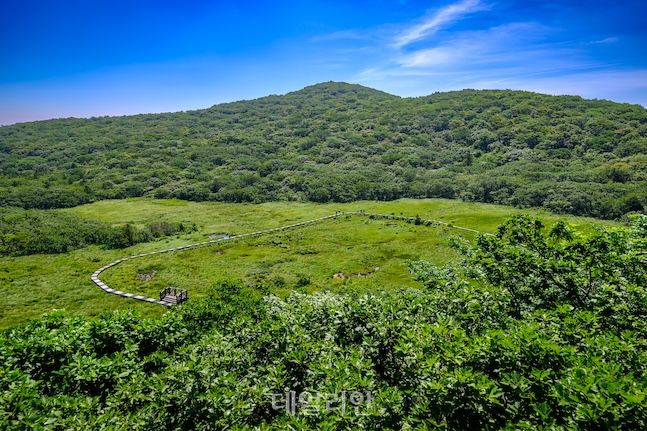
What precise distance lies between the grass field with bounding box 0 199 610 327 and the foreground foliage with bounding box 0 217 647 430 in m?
34.3

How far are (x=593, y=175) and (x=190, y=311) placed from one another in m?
153

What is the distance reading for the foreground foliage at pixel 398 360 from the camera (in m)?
9.38

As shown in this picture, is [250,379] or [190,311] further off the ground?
[250,379]

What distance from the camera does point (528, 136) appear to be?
194 m

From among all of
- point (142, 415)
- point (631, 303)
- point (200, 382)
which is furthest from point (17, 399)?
point (631, 303)

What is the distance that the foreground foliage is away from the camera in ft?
30.8

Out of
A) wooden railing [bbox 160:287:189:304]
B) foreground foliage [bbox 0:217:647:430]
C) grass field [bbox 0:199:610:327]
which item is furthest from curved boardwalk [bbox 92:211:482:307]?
foreground foliage [bbox 0:217:647:430]

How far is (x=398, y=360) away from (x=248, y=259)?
76.2 metres

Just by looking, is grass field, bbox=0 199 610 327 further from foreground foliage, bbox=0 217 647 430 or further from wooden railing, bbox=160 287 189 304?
foreground foliage, bbox=0 217 647 430

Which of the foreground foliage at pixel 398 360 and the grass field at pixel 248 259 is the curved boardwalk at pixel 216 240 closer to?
the grass field at pixel 248 259

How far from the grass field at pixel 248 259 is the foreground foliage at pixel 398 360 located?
34.3m

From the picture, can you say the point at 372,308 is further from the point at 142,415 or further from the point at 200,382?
the point at 142,415

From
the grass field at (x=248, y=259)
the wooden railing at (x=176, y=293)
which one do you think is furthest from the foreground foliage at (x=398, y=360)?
the wooden railing at (x=176, y=293)

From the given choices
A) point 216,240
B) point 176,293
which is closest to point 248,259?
point 216,240
